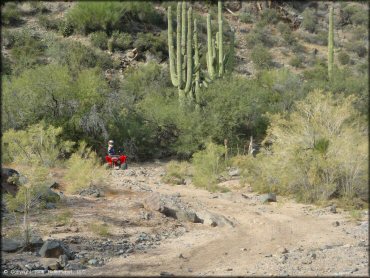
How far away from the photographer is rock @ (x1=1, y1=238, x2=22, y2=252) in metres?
7.96

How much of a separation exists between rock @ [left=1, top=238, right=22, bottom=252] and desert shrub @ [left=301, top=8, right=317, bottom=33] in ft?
141

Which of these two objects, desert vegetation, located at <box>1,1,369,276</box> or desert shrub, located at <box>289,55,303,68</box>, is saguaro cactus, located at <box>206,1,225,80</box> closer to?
desert vegetation, located at <box>1,1,369,276</box>

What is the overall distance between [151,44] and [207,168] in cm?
2298

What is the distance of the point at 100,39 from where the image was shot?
3656 cm

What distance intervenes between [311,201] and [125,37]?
2750 centimetres

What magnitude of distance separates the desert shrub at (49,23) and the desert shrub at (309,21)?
73.8 feet

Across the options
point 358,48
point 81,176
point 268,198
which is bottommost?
point 268,198

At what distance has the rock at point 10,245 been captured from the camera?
796 centimetres

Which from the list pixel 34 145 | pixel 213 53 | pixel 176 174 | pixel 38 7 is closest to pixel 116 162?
pixel 176 174

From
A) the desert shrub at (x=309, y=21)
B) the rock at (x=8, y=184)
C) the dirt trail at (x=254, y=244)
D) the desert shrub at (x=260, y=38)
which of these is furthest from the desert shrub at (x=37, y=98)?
the desert shrub at (x=309, y=21)

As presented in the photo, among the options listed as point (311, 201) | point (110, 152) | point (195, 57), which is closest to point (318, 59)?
point (195, 57)

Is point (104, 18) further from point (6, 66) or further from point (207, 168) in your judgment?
point (207, 168)

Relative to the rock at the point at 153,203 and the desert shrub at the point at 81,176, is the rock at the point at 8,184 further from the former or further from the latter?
the rock at the point at 153,203

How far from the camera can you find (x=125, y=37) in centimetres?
3762
